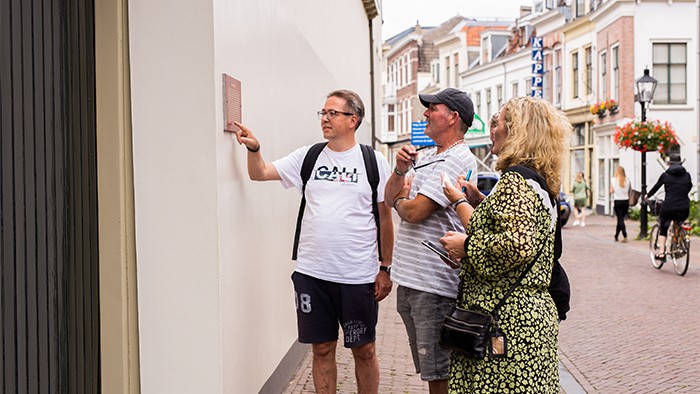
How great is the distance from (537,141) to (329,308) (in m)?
1.76

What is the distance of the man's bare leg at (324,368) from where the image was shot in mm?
5039

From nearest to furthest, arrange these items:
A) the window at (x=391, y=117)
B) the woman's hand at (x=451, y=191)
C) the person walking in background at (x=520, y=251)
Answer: the person walking in background at (x=520, y=251), the woman's hand at (x=451, y=191), the window at (x=391, y=117)

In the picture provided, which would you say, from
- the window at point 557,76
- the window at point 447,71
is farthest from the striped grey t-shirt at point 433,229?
the window at point 447,71

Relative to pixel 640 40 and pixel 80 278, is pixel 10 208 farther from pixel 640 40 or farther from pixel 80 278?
pixel 640 40

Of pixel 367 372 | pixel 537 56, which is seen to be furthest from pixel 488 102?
pixel 367 372

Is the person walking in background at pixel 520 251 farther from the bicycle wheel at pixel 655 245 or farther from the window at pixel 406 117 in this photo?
the window at pixel 406 117

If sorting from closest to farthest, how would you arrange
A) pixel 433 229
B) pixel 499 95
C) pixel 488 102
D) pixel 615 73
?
1. pixel 433 229
2. pixel 615 73
3. pixel 499 95
4. pixel 488 102

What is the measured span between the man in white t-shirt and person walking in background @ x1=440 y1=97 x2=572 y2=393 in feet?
4.14

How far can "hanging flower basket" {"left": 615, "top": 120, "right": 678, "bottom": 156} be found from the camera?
853 inches

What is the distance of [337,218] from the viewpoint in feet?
16.2

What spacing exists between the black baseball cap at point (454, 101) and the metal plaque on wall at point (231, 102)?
87 cm

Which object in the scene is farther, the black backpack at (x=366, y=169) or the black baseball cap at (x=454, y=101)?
the black backpack at (x=366, y=169)

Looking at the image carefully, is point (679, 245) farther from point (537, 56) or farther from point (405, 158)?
point (537, 56)

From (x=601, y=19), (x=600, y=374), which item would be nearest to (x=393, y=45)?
(x=601, y=19)
